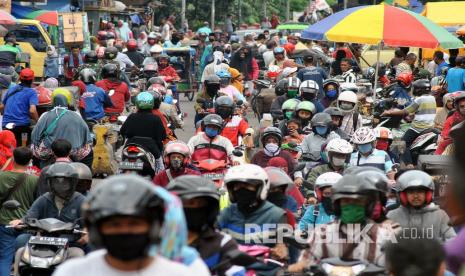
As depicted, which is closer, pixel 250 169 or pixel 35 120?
pixel 250 169

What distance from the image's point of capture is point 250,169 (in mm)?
8820

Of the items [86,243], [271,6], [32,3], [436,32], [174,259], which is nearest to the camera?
[174,259]

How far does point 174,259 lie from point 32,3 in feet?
123

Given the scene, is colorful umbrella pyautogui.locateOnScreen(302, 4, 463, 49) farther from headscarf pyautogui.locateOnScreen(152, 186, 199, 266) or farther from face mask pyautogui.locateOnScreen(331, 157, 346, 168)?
headscarf pyautogui.locateOnScreen(152, 186, 199, 266)

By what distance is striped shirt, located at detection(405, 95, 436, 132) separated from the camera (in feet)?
58.2

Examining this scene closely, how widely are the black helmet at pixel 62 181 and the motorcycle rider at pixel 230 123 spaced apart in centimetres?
596

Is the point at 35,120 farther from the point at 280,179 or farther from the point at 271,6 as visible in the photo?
the point at 271,6

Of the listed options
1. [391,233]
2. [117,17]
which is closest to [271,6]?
[117,17]

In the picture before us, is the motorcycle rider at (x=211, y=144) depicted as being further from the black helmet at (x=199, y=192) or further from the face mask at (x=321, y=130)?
the black helmet at (x=199, y=192)

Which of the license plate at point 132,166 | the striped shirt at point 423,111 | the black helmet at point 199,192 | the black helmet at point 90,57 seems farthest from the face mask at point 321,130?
the black helmet at point 90,57

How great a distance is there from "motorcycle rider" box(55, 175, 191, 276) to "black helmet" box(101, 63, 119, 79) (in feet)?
49.9

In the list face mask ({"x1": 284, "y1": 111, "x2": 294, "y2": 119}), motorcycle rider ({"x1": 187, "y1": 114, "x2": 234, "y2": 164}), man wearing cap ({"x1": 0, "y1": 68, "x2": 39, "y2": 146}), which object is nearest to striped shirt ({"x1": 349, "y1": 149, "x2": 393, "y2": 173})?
motorcycle rider ({"x1": 187, "y1": 114, "x2": 234, "y2": 164})

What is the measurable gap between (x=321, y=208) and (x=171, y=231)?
534 cm

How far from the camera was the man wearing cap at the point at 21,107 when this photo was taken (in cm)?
1742
